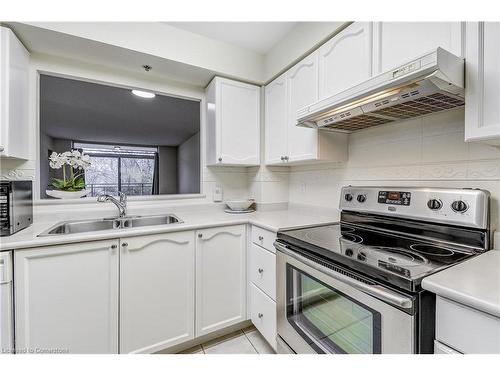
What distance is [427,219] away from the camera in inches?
44.9

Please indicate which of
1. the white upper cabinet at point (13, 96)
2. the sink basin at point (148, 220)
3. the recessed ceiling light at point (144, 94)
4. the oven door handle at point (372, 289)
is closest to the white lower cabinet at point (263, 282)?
the oven door handle at point (372, 289)

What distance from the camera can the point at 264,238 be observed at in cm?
156

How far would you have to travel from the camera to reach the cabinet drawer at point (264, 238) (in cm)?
148

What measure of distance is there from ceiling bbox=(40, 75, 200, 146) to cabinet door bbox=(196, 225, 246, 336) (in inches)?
44.5

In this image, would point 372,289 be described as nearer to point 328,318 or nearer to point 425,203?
point 328,318

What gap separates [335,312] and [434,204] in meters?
0.73

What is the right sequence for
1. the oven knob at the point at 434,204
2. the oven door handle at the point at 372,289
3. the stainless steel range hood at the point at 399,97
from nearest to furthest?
the oven door handle at the point at 372,289, the stainless steel range hood at the point at 399,97, the oven knob at the point at 434,204

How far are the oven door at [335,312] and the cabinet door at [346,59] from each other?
1.08m

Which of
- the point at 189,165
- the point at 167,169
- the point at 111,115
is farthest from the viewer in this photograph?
the point at 189,165

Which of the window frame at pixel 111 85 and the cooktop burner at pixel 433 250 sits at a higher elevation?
the window frame at pixel 111 85

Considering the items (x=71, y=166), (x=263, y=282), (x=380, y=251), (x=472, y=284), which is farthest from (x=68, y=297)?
(x=472, y=284)

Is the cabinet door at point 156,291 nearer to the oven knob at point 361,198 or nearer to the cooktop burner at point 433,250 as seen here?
the oven knob at point 361,198

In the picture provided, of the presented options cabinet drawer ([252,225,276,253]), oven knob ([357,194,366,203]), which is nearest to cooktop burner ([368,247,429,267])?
oven knob ([357,194,366,203])

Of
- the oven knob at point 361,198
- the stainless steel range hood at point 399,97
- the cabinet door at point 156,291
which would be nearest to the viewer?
the stainless steel range hood at point 399,97
